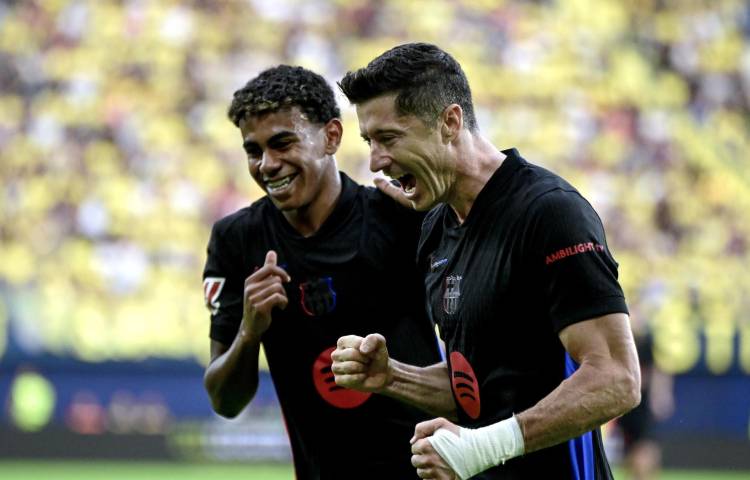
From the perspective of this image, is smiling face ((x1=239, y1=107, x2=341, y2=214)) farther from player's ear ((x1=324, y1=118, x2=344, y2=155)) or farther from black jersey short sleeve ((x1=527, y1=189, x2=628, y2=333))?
black jersey short sleeve ((x1=527, y1=189, x2=628, y2=333))

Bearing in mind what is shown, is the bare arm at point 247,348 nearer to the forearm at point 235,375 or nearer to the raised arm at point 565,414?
the forearm at point 235,375

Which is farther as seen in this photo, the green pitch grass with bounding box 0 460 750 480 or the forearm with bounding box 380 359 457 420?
the green pitch grass with bounding box 0 460 750 480

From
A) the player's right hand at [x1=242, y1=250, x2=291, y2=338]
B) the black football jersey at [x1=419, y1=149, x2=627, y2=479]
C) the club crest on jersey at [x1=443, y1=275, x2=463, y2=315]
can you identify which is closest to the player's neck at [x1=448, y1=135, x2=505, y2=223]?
the black football jersey at [x1=419, y1=149, x2=627, y2=479]

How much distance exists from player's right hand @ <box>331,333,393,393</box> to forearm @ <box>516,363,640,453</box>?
657 millimetres

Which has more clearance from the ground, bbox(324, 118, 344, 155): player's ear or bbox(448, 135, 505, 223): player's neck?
bbox(324, 118, 344, 155): player's ear

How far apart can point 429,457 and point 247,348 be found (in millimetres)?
1548

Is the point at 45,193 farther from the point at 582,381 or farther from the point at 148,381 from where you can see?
the point at 582,381

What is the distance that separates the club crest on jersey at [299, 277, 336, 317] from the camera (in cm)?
509

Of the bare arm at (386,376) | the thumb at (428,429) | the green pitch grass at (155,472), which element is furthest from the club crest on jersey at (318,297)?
the green pitch grass at (155,472)

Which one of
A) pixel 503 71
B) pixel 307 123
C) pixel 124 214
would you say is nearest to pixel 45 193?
pixel 124 214

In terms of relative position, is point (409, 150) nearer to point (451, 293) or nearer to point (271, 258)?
point (451, 293)

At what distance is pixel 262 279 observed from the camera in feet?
15.6

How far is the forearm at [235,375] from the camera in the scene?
4.96 m

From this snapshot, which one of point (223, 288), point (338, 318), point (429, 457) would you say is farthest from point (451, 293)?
point (223, 288)
